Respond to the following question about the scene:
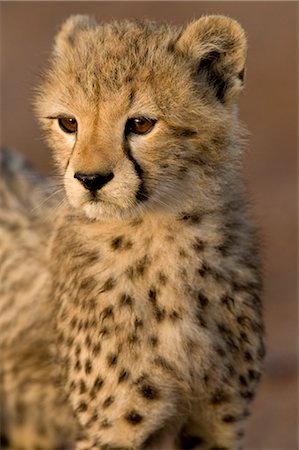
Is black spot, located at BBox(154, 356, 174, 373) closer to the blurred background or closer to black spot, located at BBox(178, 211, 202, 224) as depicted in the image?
black spot, located at BBox(178, 211, 202, 224)

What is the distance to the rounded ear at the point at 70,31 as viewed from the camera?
3373mm

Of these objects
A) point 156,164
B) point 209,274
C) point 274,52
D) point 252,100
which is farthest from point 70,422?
point 274,52

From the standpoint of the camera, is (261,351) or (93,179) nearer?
Answer: (93,179)

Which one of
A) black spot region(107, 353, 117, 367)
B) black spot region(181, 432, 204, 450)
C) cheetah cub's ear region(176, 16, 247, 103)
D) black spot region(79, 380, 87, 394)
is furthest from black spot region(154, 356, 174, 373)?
cheetah cub's ear region(176, 16, 247, 103)

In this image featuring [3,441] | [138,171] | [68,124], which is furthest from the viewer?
[3,441]

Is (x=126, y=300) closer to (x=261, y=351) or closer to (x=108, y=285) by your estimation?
(x=108, y=285)

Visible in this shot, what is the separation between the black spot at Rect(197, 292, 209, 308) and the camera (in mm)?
3244

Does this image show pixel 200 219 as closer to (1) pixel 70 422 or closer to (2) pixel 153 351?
(2) pixel 153 351

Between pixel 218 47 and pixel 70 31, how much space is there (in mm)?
480

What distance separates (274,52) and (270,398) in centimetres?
484

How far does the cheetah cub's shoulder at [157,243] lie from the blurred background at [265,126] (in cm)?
44

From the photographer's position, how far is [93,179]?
112 inches

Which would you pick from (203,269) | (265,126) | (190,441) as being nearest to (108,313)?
(203,269)

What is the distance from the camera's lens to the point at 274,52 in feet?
31.1
